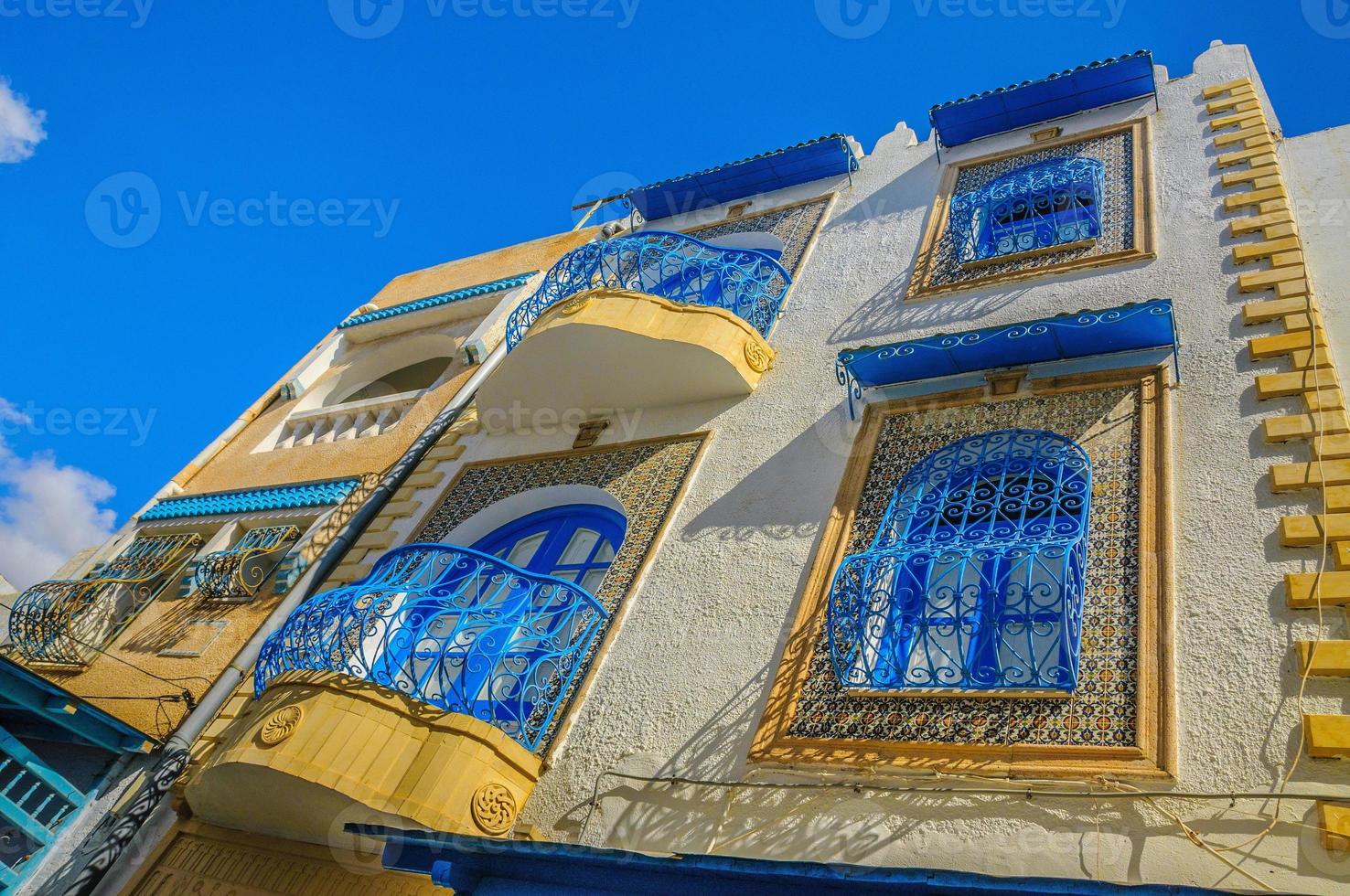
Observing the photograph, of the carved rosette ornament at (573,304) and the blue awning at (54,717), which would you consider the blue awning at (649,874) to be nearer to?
the blue awning at (54,717)

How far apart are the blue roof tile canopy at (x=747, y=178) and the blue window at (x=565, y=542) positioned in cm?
496

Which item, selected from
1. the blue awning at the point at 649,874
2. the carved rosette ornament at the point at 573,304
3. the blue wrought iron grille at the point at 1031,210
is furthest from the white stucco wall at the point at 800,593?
the carved rosette ornament at the point at 573,304

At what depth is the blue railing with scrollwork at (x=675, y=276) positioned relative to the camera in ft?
26.5

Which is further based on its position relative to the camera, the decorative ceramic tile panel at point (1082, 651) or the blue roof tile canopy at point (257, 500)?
the blue roof tile canopy at point (257, 500)

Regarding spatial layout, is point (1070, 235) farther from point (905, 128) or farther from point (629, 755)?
point (629, 755)

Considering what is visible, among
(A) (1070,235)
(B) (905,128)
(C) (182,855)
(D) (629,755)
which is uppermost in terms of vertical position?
(B) (905,128)

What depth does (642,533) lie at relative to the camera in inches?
256

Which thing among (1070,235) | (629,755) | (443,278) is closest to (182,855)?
(629,755)

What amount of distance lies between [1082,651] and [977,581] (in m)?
0.75

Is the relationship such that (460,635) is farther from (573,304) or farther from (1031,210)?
(1031,210)

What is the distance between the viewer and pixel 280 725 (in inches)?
199

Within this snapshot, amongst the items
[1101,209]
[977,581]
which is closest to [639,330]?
[977,581]

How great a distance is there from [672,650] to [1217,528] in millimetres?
2971

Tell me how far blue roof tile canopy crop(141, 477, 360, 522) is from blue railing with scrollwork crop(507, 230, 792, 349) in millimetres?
2307
